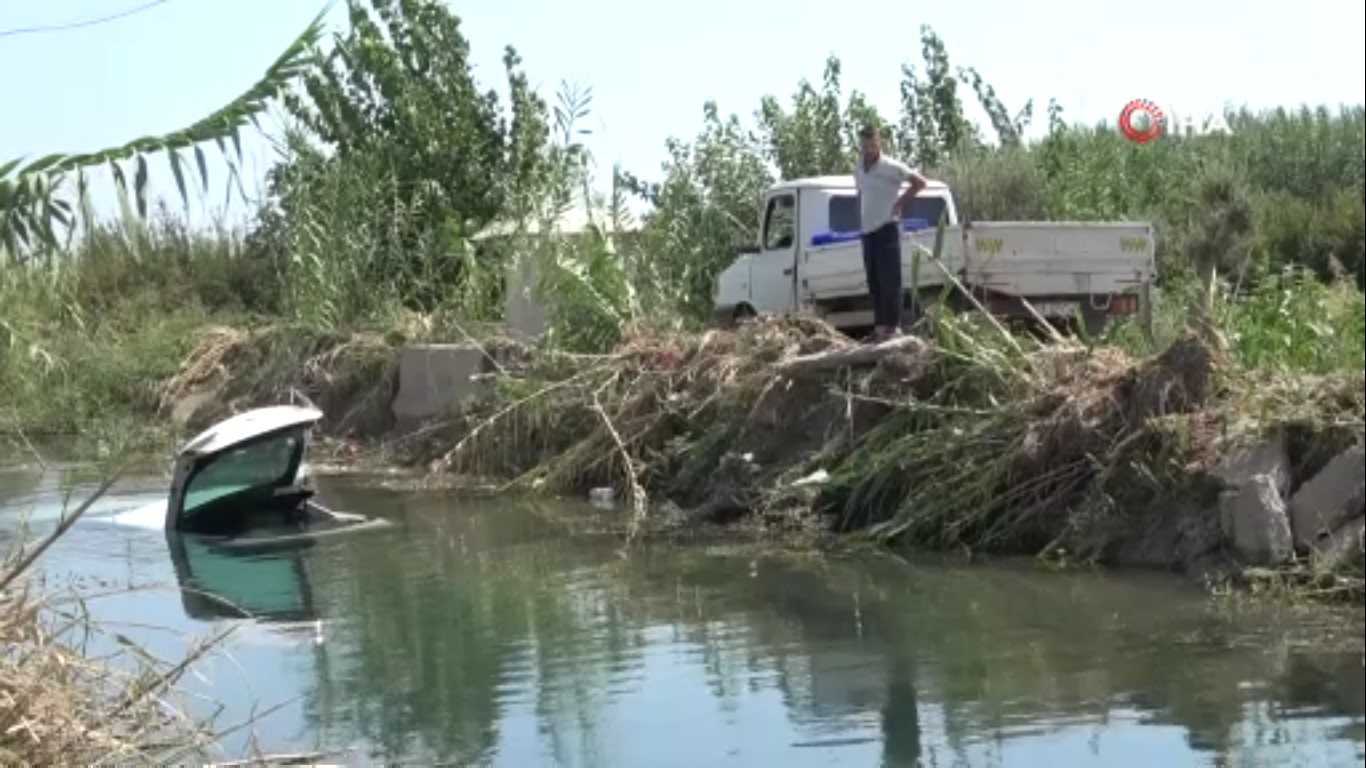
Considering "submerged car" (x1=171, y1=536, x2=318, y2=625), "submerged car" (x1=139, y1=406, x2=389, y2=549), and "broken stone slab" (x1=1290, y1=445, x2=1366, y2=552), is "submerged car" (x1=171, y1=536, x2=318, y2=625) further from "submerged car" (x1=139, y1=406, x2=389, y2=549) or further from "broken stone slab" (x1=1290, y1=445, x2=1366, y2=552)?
"broken stone slab" (x1=1290, y1=445, x2=1366, y2=552)

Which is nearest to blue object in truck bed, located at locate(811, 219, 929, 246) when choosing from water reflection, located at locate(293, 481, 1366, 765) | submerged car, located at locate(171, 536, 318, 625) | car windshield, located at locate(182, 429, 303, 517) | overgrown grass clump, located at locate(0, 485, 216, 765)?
water reflection, located at locate(293, 481, 1366, 765)

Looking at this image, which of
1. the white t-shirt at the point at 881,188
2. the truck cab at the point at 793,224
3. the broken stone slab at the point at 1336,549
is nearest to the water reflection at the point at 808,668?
the broken stone slab at the point at 1336,549

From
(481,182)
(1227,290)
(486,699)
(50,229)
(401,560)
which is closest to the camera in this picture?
(50,229)

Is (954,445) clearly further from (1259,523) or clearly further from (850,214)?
(850,214)

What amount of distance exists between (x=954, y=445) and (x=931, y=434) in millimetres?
345

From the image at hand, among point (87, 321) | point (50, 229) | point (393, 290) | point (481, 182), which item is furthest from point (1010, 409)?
point (87, 321)

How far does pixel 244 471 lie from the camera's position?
15.9 meters

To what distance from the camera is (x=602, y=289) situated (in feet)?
68.4

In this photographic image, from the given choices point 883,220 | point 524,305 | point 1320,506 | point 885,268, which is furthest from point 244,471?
point 1320,506

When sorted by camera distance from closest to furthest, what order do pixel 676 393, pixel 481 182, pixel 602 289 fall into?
pixel 676 393, pixel 602 289, pixel 481 182

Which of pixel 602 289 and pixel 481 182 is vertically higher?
pixel 481 182

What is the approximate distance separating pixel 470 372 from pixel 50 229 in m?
15.8

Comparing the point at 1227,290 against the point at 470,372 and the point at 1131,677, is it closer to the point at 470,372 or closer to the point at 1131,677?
the point at 1131,677

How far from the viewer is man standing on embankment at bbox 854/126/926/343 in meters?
15.9
